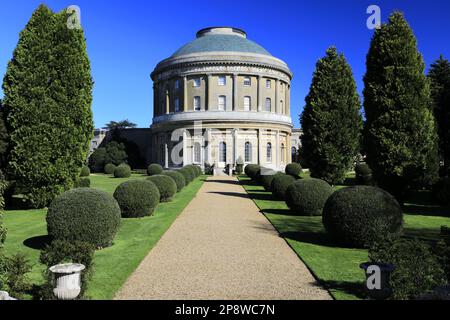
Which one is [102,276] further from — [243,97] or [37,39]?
[243,97]

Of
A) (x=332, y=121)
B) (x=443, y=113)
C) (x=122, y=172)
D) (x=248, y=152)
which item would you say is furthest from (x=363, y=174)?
(x=122, y=172)

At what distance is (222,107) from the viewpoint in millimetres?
56500

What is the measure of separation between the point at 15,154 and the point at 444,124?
84.8ft

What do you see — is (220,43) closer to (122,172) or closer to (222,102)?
(222,102)

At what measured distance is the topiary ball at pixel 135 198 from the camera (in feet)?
53.9

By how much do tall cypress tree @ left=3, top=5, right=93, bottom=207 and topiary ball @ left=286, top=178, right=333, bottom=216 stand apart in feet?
33.9

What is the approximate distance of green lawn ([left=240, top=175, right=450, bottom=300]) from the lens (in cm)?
827

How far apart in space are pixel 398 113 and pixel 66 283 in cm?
1808

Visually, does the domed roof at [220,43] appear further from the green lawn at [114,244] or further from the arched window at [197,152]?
the green lawn at [114,244]

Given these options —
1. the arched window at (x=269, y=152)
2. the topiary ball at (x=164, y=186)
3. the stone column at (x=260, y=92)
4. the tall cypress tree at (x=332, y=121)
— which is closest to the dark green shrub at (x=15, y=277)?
the topiary ball at (x=164, y=186)

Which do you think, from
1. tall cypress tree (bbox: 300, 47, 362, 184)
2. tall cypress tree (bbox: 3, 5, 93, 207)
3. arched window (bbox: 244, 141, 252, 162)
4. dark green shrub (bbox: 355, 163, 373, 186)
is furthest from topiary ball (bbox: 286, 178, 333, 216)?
arched window (bbox: 244, 141, 252, 162)

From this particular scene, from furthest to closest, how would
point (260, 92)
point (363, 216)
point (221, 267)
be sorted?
point (260, 92)
point (363, 216)
point (221, 267)
